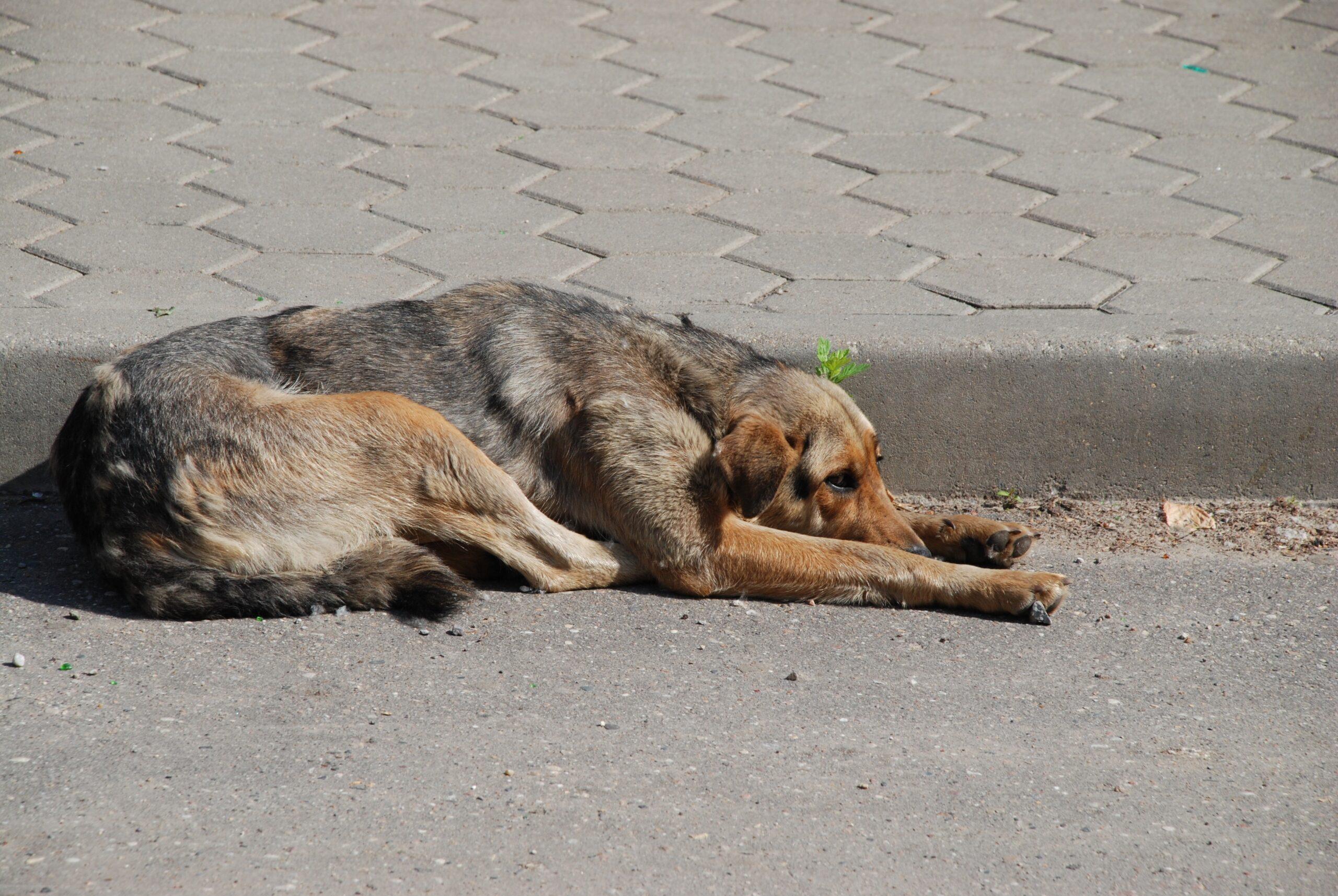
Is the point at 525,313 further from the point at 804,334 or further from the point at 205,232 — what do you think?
the point at 205,232

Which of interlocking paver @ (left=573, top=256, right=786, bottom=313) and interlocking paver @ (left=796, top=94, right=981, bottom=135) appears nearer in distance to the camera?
interlocking paver @ (left=573, top=256, right=786, bottom=313)

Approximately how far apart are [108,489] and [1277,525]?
4.29m

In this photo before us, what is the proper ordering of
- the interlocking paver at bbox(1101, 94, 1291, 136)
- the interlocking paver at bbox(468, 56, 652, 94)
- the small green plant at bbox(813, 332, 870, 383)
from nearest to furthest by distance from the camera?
the small green plant at bbox(813, 332, 870, 383) → the interlocking paver at bbox(1101, 94, 1291, 136) → the interlocking paver at bbox(468, 56, 652, 94)

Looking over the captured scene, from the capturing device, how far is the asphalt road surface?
3.13 meters

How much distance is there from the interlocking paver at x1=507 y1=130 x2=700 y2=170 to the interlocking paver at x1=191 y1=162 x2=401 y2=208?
0.82 metres

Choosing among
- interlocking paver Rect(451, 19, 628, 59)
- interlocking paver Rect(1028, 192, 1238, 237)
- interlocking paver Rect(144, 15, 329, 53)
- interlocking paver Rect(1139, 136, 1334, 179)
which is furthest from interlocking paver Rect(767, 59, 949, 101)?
interlocking paver Rect(144, 15, 329, 53)

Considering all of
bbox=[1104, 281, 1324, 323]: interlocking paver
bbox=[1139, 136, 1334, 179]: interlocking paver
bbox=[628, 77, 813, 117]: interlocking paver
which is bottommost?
bbox=[1104, 281, 1324, 323]: interlocking paver

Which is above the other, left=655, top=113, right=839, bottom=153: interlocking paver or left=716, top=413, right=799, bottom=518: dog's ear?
left=655, top=113, right=839, bottom=153: interlocking paver

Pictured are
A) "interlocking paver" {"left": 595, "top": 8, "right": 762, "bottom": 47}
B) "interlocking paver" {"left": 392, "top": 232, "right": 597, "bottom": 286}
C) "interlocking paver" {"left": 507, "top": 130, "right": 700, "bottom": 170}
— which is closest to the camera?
"interlocking paver" {"left": 392, "top": 232, "right": 597, "bottom": 286}

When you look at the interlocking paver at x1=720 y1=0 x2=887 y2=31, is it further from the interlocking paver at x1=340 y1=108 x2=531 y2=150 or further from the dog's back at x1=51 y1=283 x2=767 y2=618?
the dog's back at x1=51 y1=283 x2=767 y2=618

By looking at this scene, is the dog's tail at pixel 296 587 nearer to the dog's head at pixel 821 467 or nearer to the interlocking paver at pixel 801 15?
the dog's head at pixel 821 467

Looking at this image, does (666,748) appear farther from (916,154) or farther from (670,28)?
(670,28)

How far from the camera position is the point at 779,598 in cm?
458

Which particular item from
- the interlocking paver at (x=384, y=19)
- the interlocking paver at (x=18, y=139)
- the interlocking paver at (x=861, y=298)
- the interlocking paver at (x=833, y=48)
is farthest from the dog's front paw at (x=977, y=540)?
the interlocking paver at (x=384, y=19)
